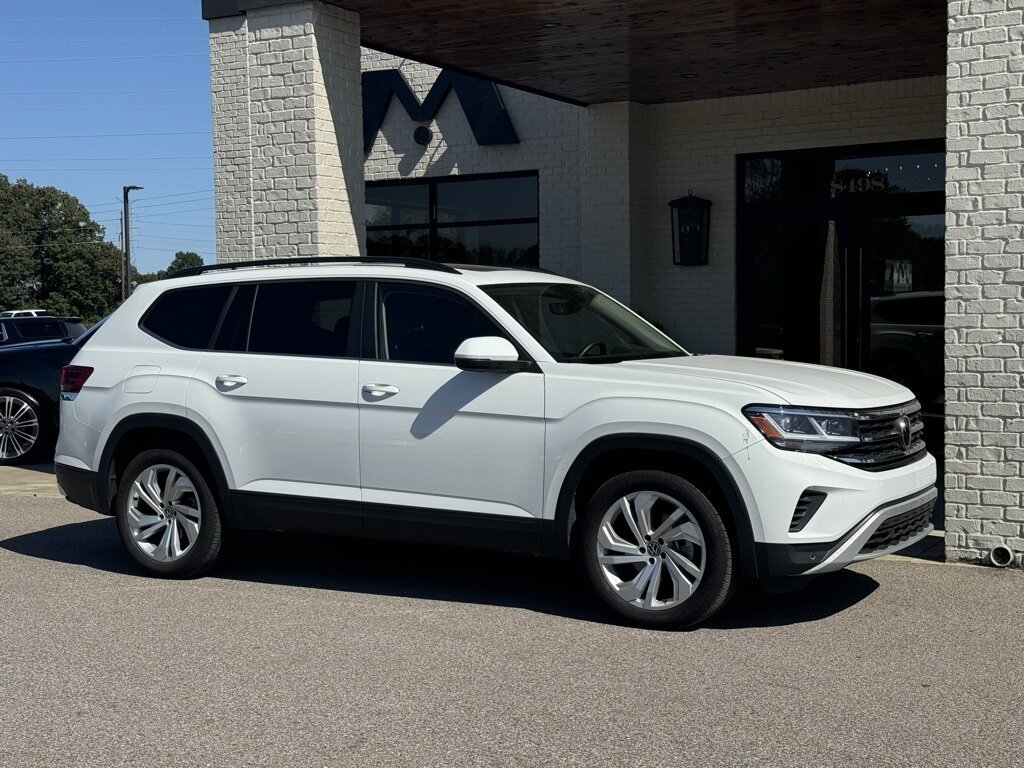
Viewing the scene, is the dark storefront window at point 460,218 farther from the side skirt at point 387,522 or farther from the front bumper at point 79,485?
the side skirt at point 387,522

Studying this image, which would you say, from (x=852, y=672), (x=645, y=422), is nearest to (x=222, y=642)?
(x=645, y=422)

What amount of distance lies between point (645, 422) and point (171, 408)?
3008 millimetres

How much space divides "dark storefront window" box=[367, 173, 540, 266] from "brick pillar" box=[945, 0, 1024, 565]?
8282mm

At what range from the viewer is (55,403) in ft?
45.1

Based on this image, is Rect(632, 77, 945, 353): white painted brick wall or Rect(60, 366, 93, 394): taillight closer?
Rect(60, 366, 93, 394): taillight

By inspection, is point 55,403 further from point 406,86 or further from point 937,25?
point 937,25

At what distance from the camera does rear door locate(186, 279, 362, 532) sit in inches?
290

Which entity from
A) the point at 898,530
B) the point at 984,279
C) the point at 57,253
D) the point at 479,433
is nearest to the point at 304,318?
the point at 479,433

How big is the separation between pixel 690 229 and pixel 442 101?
3.65 metres

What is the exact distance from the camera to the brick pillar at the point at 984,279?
26.6 feet

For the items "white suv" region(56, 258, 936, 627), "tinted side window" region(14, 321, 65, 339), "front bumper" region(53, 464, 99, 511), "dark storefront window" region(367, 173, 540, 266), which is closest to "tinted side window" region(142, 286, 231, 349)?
"white suv" region(56, 258, 936, 627)

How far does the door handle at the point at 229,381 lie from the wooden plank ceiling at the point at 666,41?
4201mm

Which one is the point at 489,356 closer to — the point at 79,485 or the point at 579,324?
the point at 579,324

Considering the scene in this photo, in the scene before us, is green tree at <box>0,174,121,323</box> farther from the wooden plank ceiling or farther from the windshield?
the windshield
